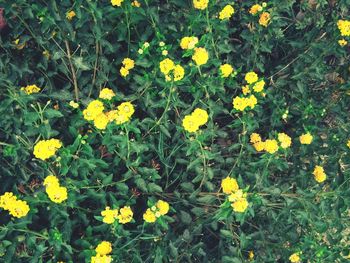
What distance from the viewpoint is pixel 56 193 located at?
5.83 feet

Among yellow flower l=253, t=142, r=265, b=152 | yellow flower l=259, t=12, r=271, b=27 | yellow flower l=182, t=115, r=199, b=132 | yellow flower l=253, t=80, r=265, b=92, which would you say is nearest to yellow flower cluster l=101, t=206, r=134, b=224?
yellow flower l=182, t=115, r=199, b=132

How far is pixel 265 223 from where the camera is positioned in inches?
95.3

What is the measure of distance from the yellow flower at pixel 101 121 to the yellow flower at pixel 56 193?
0.93 ft

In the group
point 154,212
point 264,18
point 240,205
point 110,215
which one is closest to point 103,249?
point 110,215

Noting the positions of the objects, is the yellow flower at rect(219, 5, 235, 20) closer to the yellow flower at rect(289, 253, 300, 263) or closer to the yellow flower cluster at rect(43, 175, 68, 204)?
the yellow flower cluster at rect(43, 175, 68, 204)

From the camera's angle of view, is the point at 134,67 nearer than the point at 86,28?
No

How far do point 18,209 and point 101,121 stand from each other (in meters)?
0.47

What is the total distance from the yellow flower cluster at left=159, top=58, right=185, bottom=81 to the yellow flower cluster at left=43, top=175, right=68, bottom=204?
2.06 feet

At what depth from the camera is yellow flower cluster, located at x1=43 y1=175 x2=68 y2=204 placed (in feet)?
5.81

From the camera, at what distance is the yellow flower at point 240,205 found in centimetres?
187

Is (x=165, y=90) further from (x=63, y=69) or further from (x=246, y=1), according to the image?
(x=246, y=1)

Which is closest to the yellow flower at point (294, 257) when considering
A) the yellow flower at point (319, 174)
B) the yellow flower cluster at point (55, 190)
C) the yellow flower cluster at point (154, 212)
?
the yellow flower at point (319, 174)

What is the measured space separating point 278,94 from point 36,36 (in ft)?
4.13

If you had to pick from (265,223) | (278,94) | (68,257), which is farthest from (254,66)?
(68,257)
